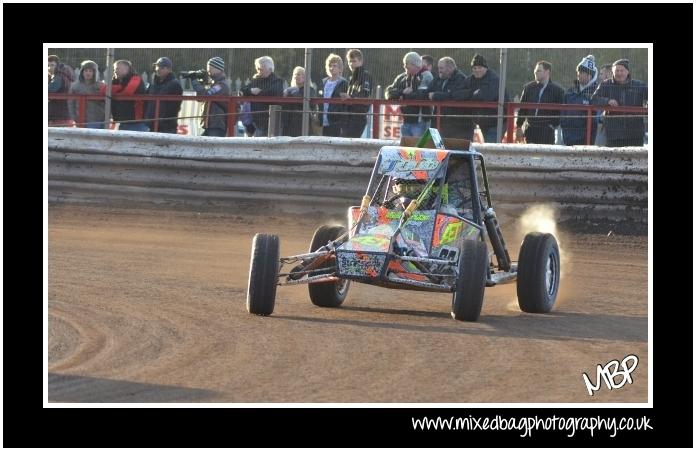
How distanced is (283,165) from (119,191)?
7.90 feet

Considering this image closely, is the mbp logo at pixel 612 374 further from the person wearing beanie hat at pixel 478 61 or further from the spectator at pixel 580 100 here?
the person wearing beanie hat at pixel 478 61

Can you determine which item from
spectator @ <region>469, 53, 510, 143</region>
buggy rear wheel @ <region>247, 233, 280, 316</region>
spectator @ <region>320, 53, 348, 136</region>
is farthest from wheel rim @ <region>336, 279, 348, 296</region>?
spectator @ <region>320, 53, 348, 136</region>

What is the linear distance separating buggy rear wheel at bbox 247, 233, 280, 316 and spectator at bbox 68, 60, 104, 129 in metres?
7.85

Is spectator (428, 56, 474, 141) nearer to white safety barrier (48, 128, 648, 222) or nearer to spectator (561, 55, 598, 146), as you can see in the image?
white safety barrier (48, 128, 648, 222)

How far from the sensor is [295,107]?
52.0 feet

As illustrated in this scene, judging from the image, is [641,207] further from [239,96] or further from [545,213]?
[239,96]

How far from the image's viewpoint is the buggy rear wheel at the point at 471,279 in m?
8.98

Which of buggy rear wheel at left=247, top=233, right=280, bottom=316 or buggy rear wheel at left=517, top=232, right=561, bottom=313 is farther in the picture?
buggy rear wheel at left=517, top=232, right=561, bottom=313

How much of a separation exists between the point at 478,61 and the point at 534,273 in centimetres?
518

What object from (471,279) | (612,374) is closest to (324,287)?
(471,279)

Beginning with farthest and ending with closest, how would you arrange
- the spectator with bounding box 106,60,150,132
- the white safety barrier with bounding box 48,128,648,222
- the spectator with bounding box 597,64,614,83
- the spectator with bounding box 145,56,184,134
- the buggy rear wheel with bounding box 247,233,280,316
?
1. the spectator with bounding box 106,60,150,132
2. the spectator with bounding box 145,56,184,134
3. the white safety barrier with bounding box 48,128,648,222
4. the spectator with bounding box 597,64,614,83
5. the buggy rear wheel with bounding box 247,233,280,316

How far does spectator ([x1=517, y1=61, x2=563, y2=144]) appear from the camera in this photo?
1454 cm

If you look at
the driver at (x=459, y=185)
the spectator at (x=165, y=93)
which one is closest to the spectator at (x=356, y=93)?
the spectator at (x=165, y=93)

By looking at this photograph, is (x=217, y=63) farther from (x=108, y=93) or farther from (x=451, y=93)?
(x=451, y=93)
